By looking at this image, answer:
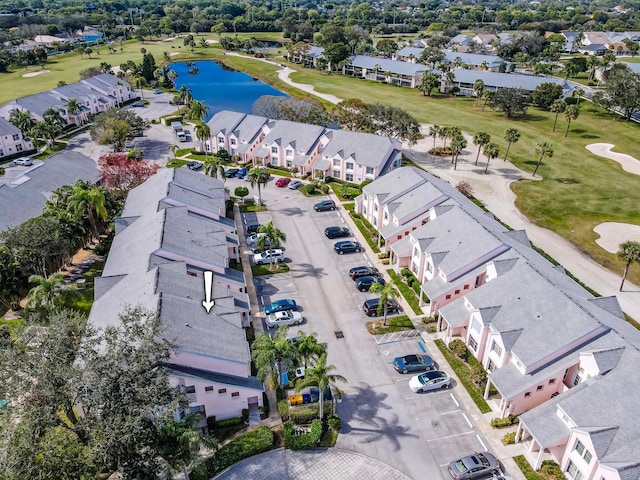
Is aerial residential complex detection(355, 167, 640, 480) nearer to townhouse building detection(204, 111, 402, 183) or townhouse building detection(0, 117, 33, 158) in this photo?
townhouse building detection(204, 111, 402, 183)

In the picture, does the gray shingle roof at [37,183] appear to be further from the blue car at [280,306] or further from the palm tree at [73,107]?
the blue car at [280,306]

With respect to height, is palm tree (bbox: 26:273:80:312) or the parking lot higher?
palm tree (bbox: 26:273:80:312)

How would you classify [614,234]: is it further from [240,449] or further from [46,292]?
[46,292]

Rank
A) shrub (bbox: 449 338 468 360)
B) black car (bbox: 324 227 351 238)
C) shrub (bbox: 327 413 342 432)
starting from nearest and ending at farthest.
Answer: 1. shrub (bbox: 327 413 342 432)
2. shrub (bbox: 449 338 468 360)
3. black car (bbox: 324 227 351 238)

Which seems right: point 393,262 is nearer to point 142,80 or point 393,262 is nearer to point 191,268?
point 191,268

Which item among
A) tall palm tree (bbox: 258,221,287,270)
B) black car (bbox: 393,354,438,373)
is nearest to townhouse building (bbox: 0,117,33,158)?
tall palm tree (bbox: 258,221,287,270)

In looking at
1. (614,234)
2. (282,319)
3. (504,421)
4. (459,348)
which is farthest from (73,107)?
(614,234)
